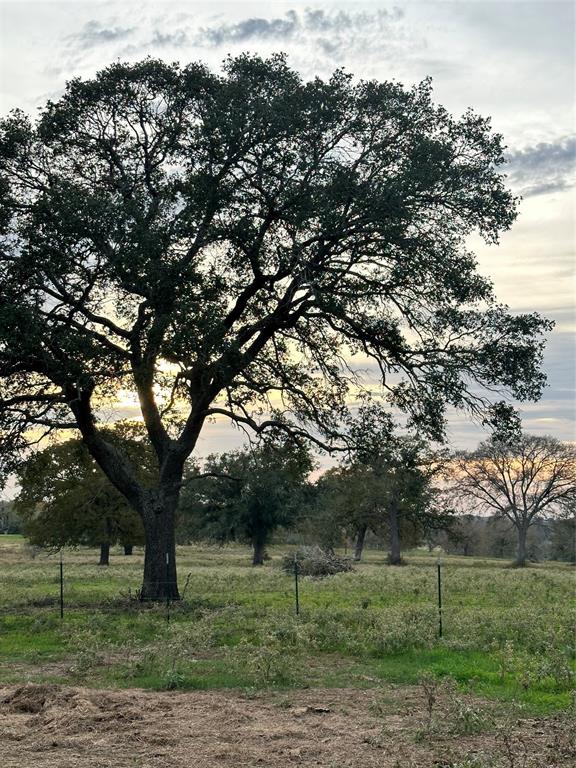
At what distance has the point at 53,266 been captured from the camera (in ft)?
67.6

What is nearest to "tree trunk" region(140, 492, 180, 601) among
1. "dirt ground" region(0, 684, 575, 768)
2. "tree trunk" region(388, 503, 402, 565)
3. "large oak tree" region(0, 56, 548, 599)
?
"large oak tree" region(0, 56, 548, 599)

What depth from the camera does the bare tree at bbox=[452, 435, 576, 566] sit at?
6150cm

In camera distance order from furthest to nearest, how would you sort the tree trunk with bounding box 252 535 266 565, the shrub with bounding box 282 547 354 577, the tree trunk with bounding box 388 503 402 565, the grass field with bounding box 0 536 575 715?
the tree trunk with bounding box 388 503 402 565 → the tree trunk with bounding box 252 535 266 565 → the shrub with bounding box 282 547 354 577 → the grass field with bounding box 0 536 575 715

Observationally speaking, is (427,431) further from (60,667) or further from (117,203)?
(60,667)

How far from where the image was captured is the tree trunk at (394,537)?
59875 mm

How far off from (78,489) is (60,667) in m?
36.6

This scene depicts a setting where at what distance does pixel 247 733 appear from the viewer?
8.90 metres

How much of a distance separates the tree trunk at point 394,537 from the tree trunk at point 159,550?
127 feet

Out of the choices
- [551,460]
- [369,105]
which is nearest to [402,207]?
[369,105]

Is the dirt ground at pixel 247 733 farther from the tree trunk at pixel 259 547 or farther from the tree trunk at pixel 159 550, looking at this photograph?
the tree trunk at pixel 259 547

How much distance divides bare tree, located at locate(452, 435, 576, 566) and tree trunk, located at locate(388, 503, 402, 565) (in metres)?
5.66

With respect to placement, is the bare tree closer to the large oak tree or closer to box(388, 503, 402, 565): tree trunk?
box(388, 503, 402, 565): tree trunk

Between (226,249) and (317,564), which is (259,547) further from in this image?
(226,249)

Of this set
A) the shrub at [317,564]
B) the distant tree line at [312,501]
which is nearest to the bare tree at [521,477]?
the distant tree line at [312,501]
